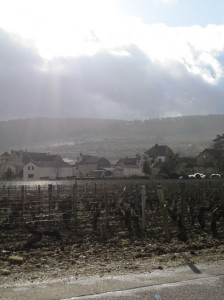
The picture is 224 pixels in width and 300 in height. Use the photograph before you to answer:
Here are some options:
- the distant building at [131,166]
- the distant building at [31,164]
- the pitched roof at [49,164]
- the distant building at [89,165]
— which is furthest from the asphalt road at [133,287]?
the distant building at [89,165]

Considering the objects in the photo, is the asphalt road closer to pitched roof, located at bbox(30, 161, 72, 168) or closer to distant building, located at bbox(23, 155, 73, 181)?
distant building, located at bbox(23, 155, 73, 181)

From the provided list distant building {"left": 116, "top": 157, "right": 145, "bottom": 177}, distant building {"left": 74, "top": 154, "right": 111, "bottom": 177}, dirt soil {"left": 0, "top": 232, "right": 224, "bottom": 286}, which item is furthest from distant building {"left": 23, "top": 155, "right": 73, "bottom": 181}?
dirt soil {"left": 0, "top": 232, "right": 224, "bottom": 286}

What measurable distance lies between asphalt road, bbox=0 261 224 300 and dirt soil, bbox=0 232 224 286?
0.51m

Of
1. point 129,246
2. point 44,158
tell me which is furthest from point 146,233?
point 44,158

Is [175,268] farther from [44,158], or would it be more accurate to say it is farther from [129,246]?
[44,158]

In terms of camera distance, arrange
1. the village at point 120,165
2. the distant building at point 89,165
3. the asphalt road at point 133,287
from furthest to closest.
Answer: the distant building at point 89,165 < the village at point 120,165 < the asphalt road at point 133,287

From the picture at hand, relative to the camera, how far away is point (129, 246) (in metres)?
13.4

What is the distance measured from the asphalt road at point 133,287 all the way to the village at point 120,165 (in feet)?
250

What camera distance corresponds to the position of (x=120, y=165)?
122 metres

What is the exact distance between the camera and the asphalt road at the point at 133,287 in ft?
24.6

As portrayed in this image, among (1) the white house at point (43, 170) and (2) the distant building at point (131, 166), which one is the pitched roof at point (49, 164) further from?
(2) the distant building at point (131, 166)

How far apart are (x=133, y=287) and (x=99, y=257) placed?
3.58 metres

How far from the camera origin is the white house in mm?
114037

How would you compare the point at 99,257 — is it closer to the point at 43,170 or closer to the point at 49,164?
the point at 43,170
